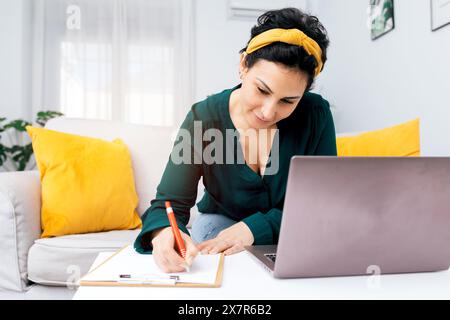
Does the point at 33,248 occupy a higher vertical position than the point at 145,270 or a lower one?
lower

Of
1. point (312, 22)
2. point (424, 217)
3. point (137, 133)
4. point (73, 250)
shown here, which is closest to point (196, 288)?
point (424, 217)

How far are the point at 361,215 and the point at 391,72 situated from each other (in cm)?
165

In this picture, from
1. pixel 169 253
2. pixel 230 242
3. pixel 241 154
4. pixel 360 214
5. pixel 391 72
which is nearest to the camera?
pixel 360 214

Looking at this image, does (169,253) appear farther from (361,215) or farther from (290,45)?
(290,45)

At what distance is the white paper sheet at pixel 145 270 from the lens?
1.60 ft

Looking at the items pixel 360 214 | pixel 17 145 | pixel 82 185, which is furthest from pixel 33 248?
pixel 17 145

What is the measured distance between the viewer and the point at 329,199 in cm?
43

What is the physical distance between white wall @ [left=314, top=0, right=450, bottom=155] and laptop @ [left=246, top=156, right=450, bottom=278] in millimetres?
1166

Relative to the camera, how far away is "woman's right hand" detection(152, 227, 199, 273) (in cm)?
53

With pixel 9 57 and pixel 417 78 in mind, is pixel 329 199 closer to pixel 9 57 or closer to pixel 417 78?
pixel 417 78

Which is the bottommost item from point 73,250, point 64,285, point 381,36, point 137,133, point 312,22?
point 64,285

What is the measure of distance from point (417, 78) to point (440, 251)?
1357 mm

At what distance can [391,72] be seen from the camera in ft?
6.11

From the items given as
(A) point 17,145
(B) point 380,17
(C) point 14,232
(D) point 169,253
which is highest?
(B) point 380,17
